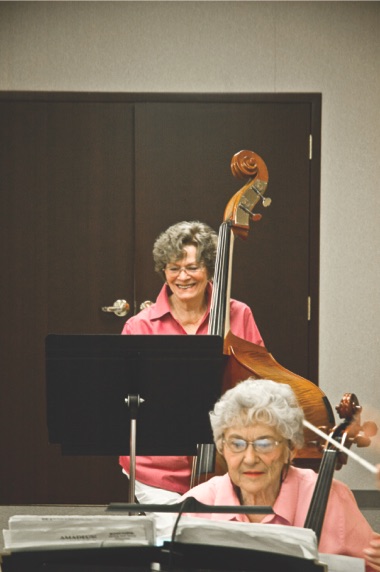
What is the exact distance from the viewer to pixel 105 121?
13.7 ft

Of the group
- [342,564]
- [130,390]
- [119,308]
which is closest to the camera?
[342,564]

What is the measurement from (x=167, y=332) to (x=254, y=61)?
6.31 feet

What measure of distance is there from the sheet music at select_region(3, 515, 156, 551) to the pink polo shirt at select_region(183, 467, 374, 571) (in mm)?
565

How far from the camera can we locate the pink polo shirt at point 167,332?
2619 millimetres

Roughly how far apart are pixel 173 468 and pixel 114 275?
1.71 meters

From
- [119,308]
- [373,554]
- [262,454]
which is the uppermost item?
[119,308]

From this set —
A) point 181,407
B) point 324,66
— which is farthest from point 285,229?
point 181,407

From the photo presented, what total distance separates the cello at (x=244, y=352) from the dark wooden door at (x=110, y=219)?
4.45 ft

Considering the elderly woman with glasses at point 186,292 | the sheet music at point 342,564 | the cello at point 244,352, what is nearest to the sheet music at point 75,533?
the sheet music at point 342,564

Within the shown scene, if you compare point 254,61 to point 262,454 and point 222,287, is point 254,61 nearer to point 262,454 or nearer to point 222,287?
point 222,287

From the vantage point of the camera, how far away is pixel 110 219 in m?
4.20

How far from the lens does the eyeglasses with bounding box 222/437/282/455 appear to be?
6.13 feet

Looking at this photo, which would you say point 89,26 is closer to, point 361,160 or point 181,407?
point 361,160

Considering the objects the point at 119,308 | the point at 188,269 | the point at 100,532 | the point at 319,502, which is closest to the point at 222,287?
the point at 188,269
